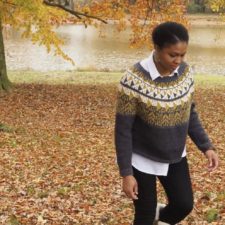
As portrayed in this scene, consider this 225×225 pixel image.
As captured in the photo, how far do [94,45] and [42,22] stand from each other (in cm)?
2254

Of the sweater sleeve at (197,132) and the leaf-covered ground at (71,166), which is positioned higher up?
the sweater sleeve at (197,132)

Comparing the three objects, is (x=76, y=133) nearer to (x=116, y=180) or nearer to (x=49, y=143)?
(x=49, y=143)

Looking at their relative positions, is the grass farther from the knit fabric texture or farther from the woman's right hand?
the woman's right hand

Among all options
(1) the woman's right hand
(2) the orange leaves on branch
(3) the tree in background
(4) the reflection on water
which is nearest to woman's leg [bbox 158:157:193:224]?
(1) the woman's right hand

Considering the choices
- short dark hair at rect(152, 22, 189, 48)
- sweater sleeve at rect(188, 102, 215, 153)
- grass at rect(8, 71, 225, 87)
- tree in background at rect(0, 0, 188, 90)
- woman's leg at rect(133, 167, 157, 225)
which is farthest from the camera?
grass at rect(8, 71, 225, 87)

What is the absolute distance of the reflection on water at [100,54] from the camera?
26.7 metres

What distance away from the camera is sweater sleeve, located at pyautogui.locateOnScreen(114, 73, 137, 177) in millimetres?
3318

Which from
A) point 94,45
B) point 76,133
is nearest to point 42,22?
point 76,133

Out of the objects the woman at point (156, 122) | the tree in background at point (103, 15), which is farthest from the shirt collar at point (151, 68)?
the tree in background at point (103, 15)

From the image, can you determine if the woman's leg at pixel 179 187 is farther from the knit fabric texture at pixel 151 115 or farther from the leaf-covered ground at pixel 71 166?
the leaf-covered ground at pixel 71 166

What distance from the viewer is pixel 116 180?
6594 millimetres

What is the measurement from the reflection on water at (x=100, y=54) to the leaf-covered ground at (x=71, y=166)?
445 inches

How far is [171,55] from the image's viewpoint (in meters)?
3.25

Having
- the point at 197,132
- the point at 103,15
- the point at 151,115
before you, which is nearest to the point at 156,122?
the point at 151,115
